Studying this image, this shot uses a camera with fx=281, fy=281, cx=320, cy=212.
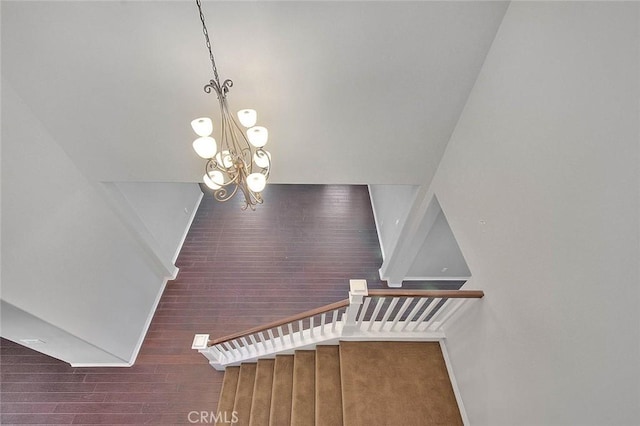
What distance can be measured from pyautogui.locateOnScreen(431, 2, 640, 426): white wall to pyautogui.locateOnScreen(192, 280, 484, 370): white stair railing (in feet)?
1.97

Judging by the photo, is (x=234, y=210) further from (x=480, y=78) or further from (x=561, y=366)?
(x=561, y=366)

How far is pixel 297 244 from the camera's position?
539cm

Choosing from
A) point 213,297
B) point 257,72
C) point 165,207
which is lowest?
point 213,297

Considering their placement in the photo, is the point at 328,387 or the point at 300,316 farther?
the point at 328,387

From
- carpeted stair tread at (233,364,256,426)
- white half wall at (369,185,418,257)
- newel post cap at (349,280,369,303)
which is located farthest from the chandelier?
carpeted stair tread at (233,364,256,426)

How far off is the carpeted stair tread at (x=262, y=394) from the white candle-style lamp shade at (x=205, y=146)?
2817mm

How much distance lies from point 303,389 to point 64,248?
2.89 metres

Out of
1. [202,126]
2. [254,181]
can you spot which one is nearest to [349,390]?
[254,181]

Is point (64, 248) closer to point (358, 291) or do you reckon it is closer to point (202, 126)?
point (202, 126)

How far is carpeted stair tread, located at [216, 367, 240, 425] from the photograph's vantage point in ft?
11.1

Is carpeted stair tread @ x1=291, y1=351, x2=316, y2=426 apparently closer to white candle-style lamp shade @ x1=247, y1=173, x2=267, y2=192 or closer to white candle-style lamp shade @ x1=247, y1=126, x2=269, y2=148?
white candle-style lamp shade @ x1=247, y1=173, x2=267, y2=192

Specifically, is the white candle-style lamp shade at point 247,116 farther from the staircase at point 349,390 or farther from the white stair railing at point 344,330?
the staircase at point 349,390

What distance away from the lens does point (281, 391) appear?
10.4 feet

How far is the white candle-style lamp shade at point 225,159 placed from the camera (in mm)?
1950
